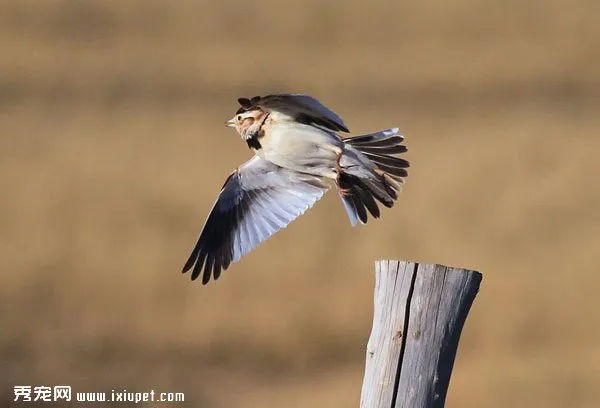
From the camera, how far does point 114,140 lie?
10.9m

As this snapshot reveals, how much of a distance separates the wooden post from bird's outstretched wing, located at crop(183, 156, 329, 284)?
2.09 m

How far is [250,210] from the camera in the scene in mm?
6750

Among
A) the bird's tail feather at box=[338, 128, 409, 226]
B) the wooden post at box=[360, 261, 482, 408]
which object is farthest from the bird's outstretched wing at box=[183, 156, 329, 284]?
the wooden post at box=[360, 261, 482, 408]

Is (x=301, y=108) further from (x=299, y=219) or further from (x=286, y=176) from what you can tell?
(x=299, y=219)

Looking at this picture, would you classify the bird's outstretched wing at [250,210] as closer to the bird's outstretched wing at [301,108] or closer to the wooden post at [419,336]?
the bird's outstretched wing at [301,108]

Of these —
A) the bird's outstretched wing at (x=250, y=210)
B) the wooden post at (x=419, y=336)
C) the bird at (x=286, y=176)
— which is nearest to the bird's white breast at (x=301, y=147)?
the bird at (x=286, y=176)

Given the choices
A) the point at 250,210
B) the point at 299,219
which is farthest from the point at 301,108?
the point at 299,219

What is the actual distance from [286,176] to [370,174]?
1.37 ft

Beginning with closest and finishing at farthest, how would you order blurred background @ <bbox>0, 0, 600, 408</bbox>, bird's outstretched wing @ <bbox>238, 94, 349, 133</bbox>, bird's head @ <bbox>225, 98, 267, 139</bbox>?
bird's outstretched wing @ <bbox>238, 94, 349, 133</bbox> → bird's head @ <bbox>225, 98, 267, 139</bbox> → blurred background @ <bbox>0, 0, 600, 408</bbox>

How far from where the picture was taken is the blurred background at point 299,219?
10070 millimetres

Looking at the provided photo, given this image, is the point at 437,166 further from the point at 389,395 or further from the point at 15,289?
the point at 389,395

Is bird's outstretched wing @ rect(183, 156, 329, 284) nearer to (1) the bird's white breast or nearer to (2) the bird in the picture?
(2) the bird

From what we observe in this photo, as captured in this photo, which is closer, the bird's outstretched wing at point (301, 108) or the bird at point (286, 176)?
the bird's outstretched wing at point (301, 108)

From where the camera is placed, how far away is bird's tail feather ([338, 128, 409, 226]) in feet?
21.7
